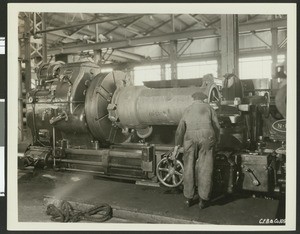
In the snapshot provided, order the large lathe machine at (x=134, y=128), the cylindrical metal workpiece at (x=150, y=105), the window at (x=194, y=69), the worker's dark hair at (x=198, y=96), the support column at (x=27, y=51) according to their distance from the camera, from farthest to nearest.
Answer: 1. the window at (x=194, y=69)
2. the support column at (x=27, y=51)
3. the cylindrical metal workpiece at (x=150, y=105)
4. the large lathe machine at (x=134, y=128)
5. the worker's dark hair at (x=198, y=96)

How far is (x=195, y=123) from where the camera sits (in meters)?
3.24

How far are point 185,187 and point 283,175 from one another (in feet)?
3.67

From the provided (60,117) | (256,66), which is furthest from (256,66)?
(60,117)

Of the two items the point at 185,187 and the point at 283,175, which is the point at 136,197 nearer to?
the point at 185,187

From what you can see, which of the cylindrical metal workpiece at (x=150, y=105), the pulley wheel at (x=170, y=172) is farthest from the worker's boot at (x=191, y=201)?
the cylindrical metal workpiece at (x=150, y=105)

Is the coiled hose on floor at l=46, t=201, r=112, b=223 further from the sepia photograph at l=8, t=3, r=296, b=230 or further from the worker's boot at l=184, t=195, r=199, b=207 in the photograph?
the worker's boot at l=184, t=195, r=199, b=207

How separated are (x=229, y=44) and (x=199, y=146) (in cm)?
209

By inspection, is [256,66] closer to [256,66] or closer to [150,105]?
[256,66]

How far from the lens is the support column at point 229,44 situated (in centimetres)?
454

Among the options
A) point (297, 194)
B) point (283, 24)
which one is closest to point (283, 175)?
point (297, 194)

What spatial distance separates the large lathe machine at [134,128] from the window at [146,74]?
8832mm

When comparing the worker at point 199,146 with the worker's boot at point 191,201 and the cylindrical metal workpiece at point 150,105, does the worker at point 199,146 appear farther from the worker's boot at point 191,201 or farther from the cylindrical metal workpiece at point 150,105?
the cylindrical metal workpiece at point 150,105

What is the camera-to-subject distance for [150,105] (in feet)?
13.1

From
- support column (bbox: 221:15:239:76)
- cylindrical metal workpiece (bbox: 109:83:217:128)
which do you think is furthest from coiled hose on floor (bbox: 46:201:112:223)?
support column (bbox: 221:15:239:76)
